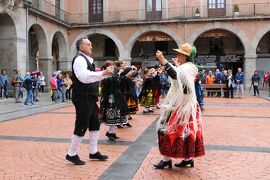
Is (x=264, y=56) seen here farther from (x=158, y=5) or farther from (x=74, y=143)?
(x=74, y=143)

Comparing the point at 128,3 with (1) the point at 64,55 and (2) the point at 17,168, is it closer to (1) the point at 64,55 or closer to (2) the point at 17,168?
(1) the point at 64,55

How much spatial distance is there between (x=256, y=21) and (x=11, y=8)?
16.5 metres

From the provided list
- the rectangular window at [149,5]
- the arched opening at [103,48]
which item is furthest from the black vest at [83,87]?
the arched opening at [103,48]

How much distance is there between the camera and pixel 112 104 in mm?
6996

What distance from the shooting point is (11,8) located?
59.1 feet

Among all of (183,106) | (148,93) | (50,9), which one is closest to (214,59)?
(50,9)

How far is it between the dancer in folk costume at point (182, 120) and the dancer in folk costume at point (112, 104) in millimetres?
2027

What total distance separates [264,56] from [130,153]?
24.6 meters

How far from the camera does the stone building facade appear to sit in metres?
25.2

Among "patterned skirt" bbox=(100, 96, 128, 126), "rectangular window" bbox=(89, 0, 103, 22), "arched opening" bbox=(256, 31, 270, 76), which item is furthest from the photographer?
"rectangular window" bbox=(89, 0, 103, 22)

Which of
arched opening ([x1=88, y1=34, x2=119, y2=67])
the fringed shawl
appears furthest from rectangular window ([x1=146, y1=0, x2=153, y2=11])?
the fringed shawl

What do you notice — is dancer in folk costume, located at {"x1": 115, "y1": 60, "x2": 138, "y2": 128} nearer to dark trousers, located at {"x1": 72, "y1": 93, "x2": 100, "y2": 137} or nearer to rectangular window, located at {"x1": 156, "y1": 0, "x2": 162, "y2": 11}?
dark trousers, located at {"x1": 72, "y1": 93, "x2": 100, "y2": 137}

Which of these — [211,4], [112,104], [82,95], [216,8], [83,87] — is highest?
[211,4]

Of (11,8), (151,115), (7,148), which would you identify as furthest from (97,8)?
(7,148)
